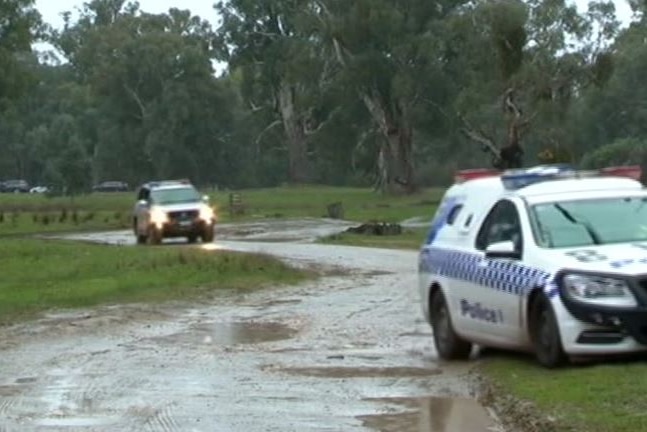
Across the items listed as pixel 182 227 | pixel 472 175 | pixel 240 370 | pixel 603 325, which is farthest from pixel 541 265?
pixel 182 227

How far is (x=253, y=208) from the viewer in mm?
84812

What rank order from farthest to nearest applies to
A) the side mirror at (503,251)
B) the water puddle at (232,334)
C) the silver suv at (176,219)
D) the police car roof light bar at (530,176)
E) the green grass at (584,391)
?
1. the silver suv at (176,219)
2. the water puddle at (232,334)
3. the police car roof light bar at (530,176)
4. the side mirror at (503,251)
5. the green grass at (584,391)

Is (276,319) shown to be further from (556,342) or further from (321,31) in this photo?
(321,31)

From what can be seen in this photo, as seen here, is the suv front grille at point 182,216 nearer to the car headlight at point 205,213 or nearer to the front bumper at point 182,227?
the front bumper at point 182,227

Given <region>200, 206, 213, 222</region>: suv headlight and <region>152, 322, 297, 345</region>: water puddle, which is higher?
<region>200, 206, 213, 222</region>: suv headlight

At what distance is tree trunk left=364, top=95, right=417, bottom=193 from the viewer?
8738 cm

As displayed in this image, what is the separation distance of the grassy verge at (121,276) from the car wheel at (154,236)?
9033 mm

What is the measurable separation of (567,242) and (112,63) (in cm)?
10223

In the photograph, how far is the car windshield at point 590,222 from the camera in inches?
555

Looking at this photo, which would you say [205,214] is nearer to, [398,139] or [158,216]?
[158,216]

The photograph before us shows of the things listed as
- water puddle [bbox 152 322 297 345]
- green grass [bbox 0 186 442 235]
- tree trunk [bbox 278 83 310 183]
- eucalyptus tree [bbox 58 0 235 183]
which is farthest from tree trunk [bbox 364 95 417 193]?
water puddle [bbox 152 322 297 345]

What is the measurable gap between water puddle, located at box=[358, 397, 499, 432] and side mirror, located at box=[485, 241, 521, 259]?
1.80 metres

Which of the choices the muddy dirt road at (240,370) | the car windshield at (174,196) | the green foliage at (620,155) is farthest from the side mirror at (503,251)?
the green foliage at (620,155)

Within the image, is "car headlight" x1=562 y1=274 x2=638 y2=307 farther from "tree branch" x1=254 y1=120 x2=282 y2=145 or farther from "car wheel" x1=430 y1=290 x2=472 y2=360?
"tree branch" x1=254 y1=120 x2=282 y2=145
